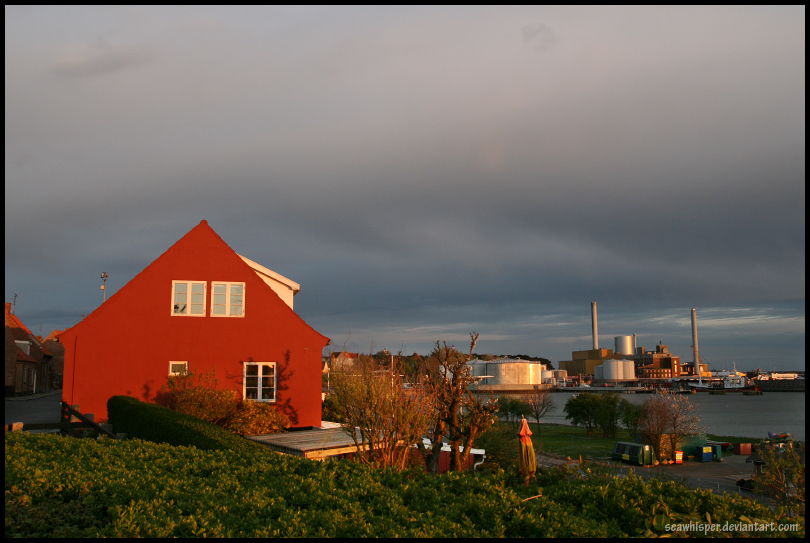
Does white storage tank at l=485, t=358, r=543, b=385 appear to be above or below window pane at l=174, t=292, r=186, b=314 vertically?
below

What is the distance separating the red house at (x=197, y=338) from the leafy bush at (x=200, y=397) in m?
0.39

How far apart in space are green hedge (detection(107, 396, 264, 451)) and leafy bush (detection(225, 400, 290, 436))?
11.0 ft

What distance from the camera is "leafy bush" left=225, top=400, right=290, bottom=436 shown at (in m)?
18.7

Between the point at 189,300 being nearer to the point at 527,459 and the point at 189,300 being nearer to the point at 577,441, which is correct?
the point at 527,459

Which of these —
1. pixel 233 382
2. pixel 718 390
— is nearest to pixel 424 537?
pixel 233 382

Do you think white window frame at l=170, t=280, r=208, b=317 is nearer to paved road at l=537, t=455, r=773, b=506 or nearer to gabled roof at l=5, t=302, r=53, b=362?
paved road at l=537, t=455, r=773, b=506

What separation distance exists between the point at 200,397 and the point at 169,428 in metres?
5.53

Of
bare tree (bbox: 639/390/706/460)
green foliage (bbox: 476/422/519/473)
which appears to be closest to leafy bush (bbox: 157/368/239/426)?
green foliage (bbox: 476/422/519/473)

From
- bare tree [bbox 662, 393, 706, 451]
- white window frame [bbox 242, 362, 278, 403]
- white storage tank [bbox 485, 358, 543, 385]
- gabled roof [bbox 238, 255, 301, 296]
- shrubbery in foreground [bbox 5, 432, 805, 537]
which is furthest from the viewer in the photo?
white storage tank [bbox 485, 358, 543, 385]

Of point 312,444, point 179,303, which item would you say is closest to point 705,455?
point 312,444

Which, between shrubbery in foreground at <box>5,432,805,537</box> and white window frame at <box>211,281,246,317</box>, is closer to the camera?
shrubbery in foreground at <box>5,432,805,537</box>

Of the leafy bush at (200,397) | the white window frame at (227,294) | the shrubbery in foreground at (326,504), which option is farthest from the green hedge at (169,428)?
the white window frame at (227,294)

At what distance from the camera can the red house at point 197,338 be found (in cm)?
2033

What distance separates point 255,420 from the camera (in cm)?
1920
